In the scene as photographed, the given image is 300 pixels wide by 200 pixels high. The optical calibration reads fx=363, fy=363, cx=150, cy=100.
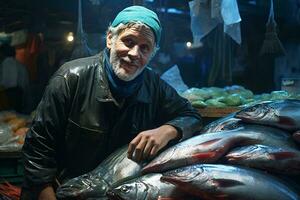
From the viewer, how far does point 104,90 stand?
2619mm

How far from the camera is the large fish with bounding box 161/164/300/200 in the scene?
69.6 inches

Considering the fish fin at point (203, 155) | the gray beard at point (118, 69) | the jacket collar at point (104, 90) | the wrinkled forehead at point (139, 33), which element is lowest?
the fish fin at point (203, 155)

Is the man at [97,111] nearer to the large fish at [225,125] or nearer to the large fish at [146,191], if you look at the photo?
the large fish at [225,125]

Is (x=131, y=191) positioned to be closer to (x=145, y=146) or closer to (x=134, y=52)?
(x=145, y=146)

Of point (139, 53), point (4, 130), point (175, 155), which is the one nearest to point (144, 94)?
point (139, 53)

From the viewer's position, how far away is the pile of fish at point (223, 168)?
1787mm

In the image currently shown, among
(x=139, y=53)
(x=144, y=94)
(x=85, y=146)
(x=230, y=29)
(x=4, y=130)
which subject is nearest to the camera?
(x=139, y=53)

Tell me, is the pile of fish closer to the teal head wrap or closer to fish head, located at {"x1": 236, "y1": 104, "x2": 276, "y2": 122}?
fish head, located at {"x1": 236, "y1": 104, "x2": 276, "y2": 122}

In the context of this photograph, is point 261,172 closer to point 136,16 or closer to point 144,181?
point 144,181

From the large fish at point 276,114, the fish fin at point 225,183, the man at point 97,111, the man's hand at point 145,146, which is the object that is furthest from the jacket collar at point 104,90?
the fish fin at point 225,183

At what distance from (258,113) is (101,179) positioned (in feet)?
3.31

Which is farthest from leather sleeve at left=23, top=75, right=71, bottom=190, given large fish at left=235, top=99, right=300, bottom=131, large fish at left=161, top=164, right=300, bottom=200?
large fish at left=235, top=99, right=300, bottom=131

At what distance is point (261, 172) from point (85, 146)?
1279mm

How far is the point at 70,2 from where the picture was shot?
870cm
